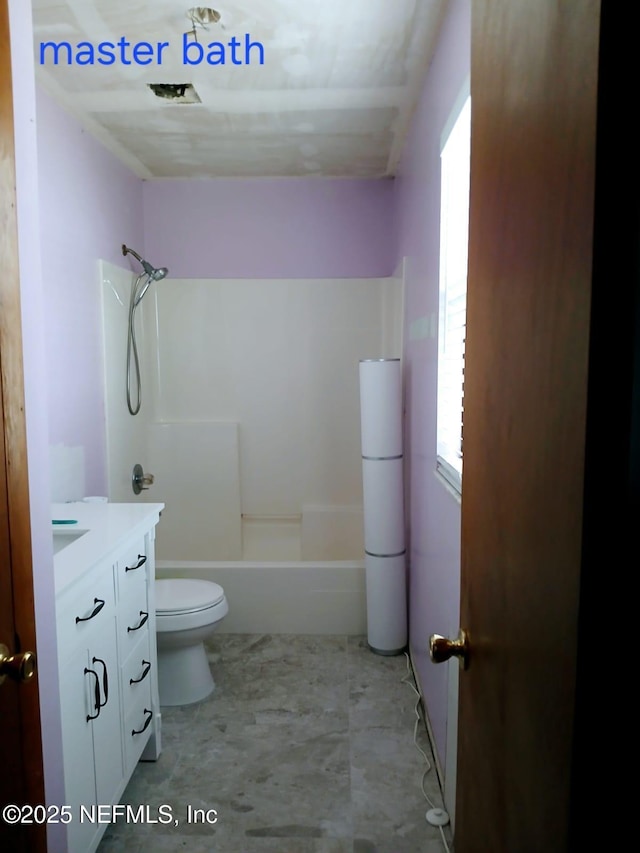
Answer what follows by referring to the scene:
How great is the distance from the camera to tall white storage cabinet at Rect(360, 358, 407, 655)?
109 inches

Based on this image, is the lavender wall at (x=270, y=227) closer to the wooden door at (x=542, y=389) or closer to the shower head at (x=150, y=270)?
the shower head at (x=150, y=270)

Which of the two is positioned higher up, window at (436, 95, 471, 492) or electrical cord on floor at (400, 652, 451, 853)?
window at (436, 95, 471, 492)

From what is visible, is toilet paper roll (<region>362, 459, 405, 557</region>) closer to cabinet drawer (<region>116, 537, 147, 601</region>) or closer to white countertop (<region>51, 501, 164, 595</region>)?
white countertop (<region>51, 501, 164, 595</region>)

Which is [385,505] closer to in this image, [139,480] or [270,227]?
[139,480]

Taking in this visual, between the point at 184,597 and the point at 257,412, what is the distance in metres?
1.51

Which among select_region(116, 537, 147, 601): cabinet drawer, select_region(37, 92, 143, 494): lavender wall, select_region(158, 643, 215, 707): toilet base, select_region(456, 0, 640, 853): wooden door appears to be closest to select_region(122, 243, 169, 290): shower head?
select_region(37, 92, 143, 494): lavender wall

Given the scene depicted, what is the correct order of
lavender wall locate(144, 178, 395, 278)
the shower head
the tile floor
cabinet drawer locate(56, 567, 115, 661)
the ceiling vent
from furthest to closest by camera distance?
1. lavender wall locate(144, 178, 395, 278)
2. the shower head
3. the ceiling vent
4. the tile floor
5. cabinet drawer locate(56, 567, 115, 661)

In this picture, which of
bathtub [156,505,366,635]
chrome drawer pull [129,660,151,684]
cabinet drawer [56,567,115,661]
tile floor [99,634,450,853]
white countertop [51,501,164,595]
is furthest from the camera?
bathtub [156,505,366,635]

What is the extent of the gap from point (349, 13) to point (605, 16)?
167 centimetres

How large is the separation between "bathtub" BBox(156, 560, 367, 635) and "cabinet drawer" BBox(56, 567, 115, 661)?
1383 millimetres

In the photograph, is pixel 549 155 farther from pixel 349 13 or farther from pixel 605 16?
pixel 349 13

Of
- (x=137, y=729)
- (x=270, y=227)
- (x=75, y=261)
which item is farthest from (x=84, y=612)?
(x=270, y=227)

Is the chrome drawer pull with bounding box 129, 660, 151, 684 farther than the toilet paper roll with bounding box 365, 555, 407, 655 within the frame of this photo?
No

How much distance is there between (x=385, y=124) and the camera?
2756 mm
